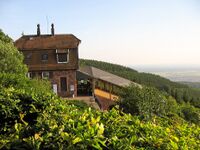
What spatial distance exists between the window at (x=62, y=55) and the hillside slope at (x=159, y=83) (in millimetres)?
19075

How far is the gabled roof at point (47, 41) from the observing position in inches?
1720

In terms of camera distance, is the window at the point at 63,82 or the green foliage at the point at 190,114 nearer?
the green foliage at the point at 190,114

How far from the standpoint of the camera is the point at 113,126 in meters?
5.85

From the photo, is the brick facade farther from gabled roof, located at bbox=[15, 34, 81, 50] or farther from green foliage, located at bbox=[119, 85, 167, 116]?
green foliage, located at bbox=[119, 85, 167, 116]

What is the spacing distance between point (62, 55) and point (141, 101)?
16690 millimetres

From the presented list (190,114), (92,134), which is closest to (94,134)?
(92,134)

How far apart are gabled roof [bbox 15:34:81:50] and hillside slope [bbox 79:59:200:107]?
1909cm

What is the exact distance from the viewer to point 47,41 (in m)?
45.0

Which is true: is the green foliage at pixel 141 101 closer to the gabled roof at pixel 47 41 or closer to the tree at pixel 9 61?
the tree at pixel 9 61

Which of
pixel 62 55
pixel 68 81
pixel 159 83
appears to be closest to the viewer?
pixel 62 55

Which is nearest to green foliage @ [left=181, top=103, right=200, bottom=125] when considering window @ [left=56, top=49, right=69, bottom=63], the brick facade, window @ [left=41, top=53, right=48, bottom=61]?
the brick facade

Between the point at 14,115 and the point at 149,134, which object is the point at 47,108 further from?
the point at 149,134

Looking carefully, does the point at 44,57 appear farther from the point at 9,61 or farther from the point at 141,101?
the point at 141,101

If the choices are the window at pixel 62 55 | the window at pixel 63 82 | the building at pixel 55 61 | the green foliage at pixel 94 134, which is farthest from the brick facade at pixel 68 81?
the green foliage at pixel 94 134
